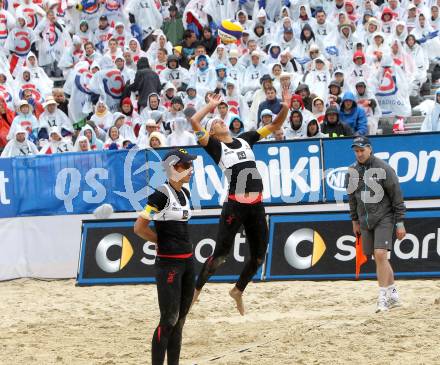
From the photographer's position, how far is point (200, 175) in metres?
15.3

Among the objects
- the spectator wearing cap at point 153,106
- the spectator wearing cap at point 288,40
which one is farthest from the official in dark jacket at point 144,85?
the spectator wearing cap at point 288,40

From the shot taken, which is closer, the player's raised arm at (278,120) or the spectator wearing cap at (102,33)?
the player's raised arm at (278,120)

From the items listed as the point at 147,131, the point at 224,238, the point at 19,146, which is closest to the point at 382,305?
the point at 224,238

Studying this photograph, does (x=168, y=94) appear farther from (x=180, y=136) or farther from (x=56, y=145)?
(x=56, y=145)

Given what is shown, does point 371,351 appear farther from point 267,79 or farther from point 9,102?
point 9,102

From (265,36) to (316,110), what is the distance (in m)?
5.23

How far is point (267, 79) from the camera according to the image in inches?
727

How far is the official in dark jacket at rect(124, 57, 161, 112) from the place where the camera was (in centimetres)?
2023

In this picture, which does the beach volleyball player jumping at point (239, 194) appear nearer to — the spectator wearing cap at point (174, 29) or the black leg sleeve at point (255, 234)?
the black leg sleeve at point (255, 234)

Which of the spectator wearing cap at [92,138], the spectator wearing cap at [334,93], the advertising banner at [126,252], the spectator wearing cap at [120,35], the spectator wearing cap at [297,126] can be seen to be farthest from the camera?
the spectator wearing cap at [120,35]

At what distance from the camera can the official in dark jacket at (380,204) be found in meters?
11.5

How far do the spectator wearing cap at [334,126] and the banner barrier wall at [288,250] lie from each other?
2.34 metres

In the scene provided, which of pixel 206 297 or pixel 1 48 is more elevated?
pixel 1 48

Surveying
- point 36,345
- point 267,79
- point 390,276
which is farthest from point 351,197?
point 267,79
